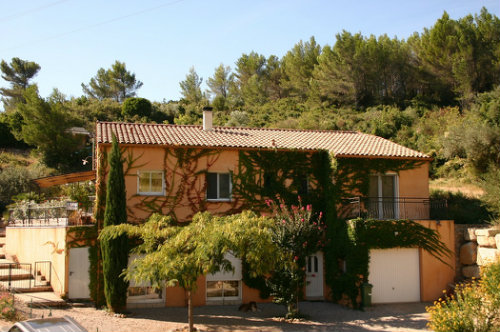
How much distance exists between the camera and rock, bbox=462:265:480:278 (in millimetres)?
18062

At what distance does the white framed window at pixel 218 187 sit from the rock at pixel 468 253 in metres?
9.92

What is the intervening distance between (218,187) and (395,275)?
26.1 feet

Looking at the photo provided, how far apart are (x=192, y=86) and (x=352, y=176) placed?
53.6 m

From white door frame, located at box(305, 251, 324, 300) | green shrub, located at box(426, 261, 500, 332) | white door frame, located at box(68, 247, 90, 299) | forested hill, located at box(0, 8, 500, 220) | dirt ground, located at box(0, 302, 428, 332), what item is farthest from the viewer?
forested hill, located at box(0, 8, 500, 220)

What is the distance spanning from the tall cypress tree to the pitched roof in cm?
152

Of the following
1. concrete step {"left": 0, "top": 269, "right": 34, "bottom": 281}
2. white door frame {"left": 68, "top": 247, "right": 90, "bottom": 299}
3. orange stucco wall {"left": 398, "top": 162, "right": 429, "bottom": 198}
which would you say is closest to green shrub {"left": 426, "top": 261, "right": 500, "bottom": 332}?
orange stucco wall {"left": 398, "top": 162, "right": 429, "bottom": 198}

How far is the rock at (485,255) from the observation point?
1723cm

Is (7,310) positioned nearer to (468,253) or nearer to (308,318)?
(308,318)

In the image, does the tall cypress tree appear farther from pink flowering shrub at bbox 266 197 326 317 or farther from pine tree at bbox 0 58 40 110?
pine tree at bbox 0 58 40 110

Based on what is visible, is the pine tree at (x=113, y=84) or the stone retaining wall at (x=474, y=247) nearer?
the stone retaining wall at (x=474, y=247)

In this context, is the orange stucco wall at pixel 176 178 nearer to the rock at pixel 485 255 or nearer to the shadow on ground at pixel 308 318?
the shadow on ground at pixel 308 318

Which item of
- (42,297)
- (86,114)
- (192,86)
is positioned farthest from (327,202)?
(192,86)

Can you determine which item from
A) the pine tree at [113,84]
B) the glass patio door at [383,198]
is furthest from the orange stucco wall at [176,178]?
the pine tree at [113,84]

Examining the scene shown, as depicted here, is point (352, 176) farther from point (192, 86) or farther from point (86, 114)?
point (192, 86)
